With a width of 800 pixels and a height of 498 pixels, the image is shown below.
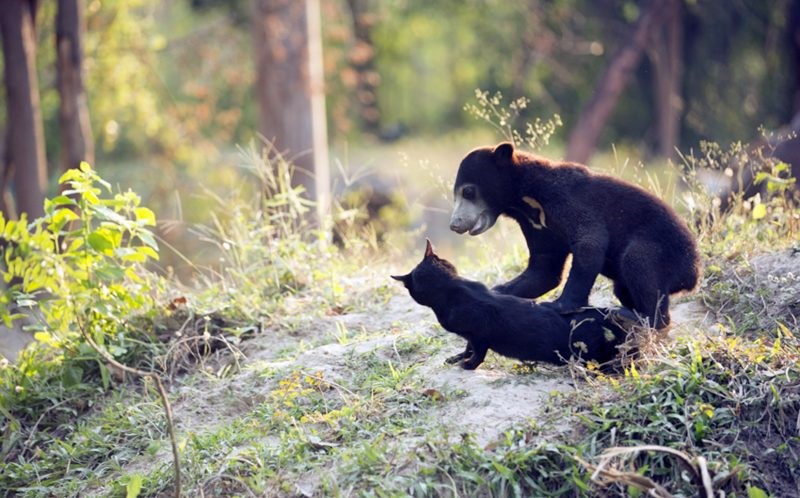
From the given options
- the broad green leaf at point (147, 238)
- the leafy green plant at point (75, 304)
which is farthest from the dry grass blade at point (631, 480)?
the broad green leaf at point (147, 238)

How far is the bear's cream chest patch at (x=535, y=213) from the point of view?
226 inches

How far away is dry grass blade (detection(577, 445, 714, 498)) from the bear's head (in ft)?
6.57

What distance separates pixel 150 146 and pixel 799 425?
51.9 feet

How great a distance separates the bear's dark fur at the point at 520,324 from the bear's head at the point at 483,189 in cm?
73

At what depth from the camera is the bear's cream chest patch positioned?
575 centimetres

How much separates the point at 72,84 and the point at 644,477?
A: 9058 millimetres

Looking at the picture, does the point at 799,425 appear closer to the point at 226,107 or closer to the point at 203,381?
the point at 203,381

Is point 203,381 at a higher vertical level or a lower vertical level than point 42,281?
lower

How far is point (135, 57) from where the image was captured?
15.7 meters

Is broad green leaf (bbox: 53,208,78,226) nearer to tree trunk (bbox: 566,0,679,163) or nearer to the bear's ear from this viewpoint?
the bear's ear

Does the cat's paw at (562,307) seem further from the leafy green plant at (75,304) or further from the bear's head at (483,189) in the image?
the leafy green plant at (75,304)

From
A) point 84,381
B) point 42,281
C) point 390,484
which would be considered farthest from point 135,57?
point 390,484

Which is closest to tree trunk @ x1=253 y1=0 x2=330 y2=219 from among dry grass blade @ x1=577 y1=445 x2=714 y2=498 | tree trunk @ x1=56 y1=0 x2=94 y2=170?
tree trunk @ x1=56 y1=0 x2=94 y2=170

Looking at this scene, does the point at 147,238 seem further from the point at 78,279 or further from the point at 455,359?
the point at 455,359
